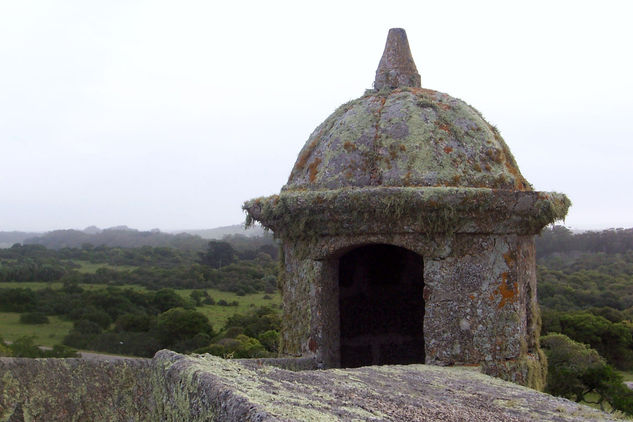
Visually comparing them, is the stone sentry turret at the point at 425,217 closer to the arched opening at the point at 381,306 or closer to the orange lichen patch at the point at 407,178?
the orange lichen patch at the point at 407,178

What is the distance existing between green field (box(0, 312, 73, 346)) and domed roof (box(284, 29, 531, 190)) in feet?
73.0

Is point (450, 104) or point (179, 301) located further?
point (179, 301)

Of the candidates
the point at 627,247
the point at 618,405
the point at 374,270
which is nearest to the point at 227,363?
the point at 374,270

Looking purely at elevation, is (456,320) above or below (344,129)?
below

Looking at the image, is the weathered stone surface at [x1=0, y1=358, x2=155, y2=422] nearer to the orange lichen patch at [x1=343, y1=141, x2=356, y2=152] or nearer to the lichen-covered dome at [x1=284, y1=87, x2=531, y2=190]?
the lichen-covered dome at [x1=284, y1=87, x2=531, y2=190]

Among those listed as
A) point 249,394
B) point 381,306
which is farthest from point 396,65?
point 249,394

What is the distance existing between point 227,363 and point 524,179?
10.6 feet

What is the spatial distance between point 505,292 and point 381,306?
9.67ft

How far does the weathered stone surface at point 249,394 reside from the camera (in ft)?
8.16

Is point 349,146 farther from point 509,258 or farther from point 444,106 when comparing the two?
point 509,258

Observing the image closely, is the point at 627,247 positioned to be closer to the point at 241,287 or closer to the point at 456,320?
the point at 241,287

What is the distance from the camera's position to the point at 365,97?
5676 mm

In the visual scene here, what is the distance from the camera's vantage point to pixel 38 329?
28.8m

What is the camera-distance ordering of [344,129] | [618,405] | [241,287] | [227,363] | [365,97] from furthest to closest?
[241,287] → [618,405] → [365,97] → [344,129] → [227,363]
